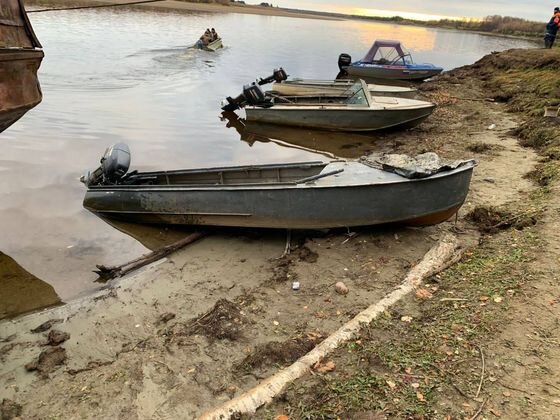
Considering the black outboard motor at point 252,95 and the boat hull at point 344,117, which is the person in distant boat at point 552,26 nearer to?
the boat hull at point 344,117

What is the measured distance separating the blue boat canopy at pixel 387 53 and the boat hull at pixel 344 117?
1022 cm

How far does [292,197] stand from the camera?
611 cm

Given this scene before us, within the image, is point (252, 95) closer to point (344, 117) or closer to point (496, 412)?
point (344, 117)

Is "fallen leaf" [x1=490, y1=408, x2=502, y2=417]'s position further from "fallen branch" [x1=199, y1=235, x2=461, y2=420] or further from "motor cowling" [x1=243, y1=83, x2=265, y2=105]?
"motor cowling" [x1=243, y1=83, x2=265, y2=105]

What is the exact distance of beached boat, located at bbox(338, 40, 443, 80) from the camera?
20.9m

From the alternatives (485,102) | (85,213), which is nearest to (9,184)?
(85,213)

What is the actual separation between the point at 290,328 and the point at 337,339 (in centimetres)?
84

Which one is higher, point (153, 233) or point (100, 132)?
point (100, 132)

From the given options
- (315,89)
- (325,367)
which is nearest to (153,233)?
(325,367)

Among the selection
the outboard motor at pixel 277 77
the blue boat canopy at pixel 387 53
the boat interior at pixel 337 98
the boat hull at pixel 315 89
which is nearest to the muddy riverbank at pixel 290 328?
the boat interior at pixel 337 98

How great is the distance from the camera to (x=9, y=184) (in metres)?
8.73

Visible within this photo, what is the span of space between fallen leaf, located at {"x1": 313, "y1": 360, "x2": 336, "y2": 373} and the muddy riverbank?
0.20 feet

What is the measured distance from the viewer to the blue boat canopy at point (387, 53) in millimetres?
20984

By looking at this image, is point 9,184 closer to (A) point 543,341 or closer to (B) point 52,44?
(A) point 543,341
